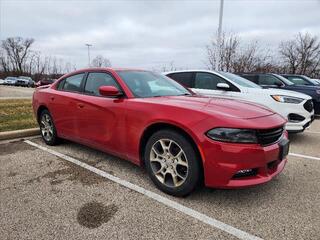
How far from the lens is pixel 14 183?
3.53m

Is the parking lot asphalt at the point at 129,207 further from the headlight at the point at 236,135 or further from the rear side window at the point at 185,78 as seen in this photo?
the rear side window at the point at 185,78

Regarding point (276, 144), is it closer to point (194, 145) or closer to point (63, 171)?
point (194, 145)

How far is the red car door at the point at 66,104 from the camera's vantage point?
4.48 metres

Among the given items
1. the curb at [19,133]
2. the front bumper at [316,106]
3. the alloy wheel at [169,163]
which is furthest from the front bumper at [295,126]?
the curb at [19,133]

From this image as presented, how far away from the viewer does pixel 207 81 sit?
664cm

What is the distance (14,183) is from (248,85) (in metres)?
5.09

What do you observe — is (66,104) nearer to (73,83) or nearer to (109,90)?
(73,83)

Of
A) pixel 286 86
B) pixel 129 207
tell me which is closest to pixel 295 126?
pixel 129 207

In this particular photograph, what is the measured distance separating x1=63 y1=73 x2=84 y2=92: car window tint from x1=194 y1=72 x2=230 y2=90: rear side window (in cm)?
310

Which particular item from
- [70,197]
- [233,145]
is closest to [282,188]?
[233,145]

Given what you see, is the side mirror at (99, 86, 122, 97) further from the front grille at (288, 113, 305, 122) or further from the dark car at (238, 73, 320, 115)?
the dark car at (238, 73, 320, 115)

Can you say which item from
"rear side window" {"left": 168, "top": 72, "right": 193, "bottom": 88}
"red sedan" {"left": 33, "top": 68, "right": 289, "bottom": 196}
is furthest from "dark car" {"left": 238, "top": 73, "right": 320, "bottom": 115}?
"red sedan" {"left": 33, "top": 68, "right": 289, "bottom": 196}

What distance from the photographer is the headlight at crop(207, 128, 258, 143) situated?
2.71m

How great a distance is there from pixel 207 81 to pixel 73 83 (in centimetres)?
323
